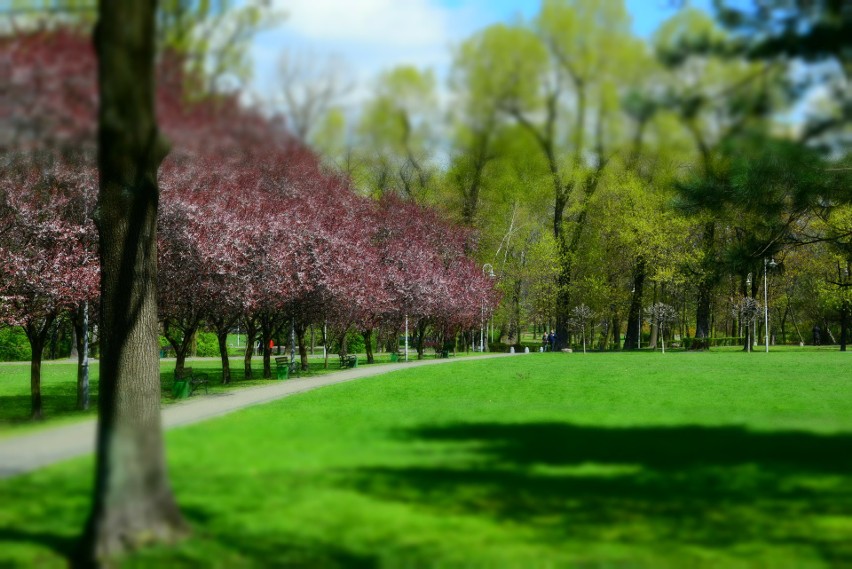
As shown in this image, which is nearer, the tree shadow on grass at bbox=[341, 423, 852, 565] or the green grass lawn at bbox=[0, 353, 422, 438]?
the tree shadow on grass at bbox=[341, 423, 852, 565]

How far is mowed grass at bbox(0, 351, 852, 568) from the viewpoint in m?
6.93

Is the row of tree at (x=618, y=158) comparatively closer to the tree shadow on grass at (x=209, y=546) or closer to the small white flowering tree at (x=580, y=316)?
the small white flowering tree at (x=580, y=316)

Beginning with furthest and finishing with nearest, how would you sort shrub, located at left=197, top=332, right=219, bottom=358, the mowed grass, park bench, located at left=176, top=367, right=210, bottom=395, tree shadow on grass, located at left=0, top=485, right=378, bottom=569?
1. shrub, located at left=197, top=332, right=219, bottom=358
2. park bench, located at left=176, top=367, right=210, bottom=395
3. the mowed grass
4. tree shadow on grass, located at left=0, top=485, right=378, bottom=569

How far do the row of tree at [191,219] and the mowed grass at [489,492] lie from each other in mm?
4245

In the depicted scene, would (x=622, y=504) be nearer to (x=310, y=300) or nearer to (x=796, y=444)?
(x=796, y=444)

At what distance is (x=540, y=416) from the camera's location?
16.7 meters

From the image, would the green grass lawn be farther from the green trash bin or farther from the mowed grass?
the mowed grass

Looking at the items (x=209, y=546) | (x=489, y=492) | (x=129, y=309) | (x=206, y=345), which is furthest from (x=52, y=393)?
(x=206, y=345)

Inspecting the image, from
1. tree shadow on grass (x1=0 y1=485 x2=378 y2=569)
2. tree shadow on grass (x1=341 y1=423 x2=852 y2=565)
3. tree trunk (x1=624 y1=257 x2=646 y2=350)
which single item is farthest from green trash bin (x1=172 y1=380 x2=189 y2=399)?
tree trunk (x1=624 y1=257 x2=646 y2=350)

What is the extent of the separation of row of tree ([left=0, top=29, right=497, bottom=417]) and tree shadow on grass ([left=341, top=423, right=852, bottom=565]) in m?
5.10

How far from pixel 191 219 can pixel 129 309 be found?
15.8 m

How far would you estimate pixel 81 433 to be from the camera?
14820 mm

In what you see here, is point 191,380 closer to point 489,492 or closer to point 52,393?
point 52,393

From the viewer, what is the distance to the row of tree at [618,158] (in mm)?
12781
